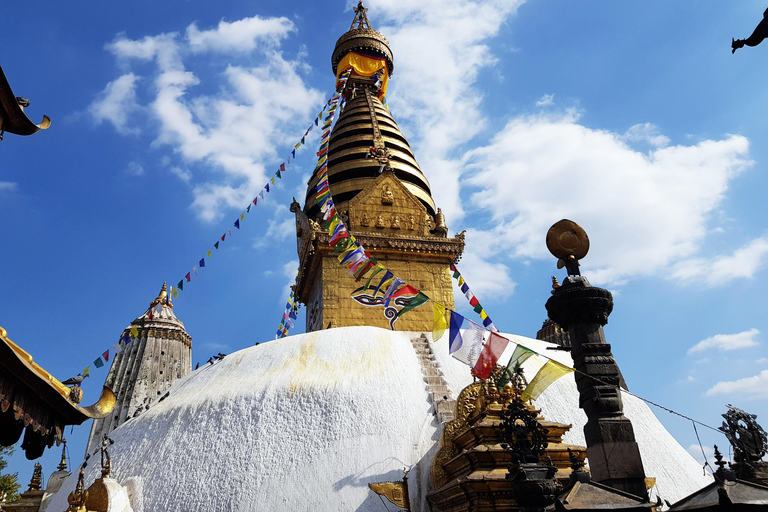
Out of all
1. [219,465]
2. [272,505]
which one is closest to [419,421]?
[272,505]

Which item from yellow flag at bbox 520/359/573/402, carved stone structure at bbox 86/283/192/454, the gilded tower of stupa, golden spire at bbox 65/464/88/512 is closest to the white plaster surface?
golden spire at bbox 65/464/88/512

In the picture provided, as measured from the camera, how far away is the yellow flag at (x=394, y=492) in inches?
322

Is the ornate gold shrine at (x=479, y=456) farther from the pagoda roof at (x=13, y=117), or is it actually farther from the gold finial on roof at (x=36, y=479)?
the gold finial on roof at (x=36, y=479)

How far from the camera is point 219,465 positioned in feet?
29.5

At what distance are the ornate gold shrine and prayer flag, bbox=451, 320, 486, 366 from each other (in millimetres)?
382

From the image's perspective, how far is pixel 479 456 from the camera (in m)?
7.36

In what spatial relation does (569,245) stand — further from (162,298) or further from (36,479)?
(162,298)

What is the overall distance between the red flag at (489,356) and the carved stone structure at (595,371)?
1638mm

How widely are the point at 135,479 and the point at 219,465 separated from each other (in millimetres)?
1547

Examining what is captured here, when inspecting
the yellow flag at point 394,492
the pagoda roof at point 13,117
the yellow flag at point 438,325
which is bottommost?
the yellow flag at point 394,492

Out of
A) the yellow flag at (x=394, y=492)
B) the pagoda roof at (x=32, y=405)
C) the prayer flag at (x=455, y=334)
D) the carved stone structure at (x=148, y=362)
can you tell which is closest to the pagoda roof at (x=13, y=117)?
the pagoda roof at (x=32, y=405)

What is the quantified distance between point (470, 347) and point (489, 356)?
1.11 feet

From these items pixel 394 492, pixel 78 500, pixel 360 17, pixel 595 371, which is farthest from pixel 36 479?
pixel 360 17

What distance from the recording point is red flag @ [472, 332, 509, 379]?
340 inches
